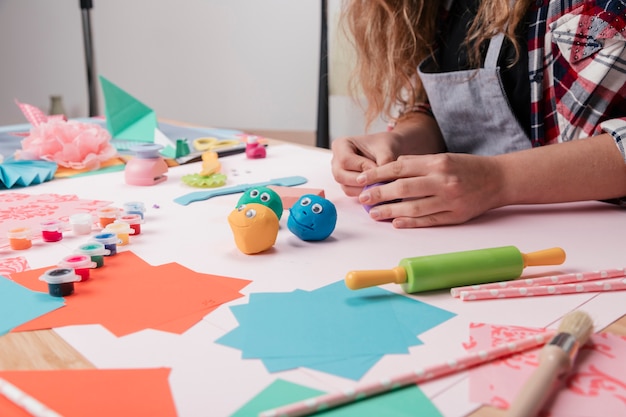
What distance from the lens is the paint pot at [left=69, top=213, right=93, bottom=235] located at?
2.37 ft

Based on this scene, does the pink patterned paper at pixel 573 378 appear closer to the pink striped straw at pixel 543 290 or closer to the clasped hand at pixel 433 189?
the pink striped straw at pixel 543 290

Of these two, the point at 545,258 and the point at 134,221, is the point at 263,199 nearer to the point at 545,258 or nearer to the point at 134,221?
the point at 134,221

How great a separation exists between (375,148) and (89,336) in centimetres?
57

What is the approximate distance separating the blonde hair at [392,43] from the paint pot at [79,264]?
67 cm

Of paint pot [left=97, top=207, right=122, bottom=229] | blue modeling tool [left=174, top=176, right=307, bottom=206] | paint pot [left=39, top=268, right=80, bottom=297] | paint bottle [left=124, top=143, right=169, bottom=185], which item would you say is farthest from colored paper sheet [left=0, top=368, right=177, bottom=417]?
paint bottle [left=124, top=143, right=169, bottom=185]

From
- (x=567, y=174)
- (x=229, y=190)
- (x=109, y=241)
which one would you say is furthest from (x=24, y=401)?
(x=567, y=174)

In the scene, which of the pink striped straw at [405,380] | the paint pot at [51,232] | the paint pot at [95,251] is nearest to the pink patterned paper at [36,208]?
the paint pot at [51,232]

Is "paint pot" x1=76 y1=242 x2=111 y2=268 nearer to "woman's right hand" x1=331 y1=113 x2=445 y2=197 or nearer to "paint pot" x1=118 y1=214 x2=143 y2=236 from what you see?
"paint pot" x1=118 y1=214 x2=143 y2=236

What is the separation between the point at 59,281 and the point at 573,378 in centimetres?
41

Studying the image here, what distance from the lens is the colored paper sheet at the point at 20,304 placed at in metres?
0.51

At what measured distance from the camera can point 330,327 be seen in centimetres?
49

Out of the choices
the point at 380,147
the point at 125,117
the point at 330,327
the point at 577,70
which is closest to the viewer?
the point at 330,327

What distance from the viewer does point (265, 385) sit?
0.41 m

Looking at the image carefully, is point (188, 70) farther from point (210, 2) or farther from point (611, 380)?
point (611, 380)
